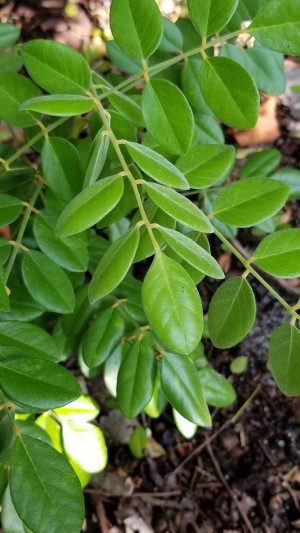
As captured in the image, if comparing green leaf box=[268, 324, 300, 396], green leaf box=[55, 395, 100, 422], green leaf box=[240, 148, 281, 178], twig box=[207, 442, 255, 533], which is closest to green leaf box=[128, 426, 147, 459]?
twig box=[207, 442, 255, 533]

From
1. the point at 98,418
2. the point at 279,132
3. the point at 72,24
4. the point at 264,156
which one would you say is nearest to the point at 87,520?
the point at 98,418

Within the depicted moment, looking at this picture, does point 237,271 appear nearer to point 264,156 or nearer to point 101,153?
point 264,156

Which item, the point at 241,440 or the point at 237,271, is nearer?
the point at 241,440

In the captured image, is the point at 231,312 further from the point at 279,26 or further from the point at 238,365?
the point at 238,365

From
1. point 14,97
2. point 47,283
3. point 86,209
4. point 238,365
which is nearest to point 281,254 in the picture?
point 86,209

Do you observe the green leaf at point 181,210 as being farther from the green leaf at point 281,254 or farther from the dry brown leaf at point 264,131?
the dry brown leaf at point 264,131

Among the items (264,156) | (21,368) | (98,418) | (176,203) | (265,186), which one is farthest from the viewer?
(98,418)
